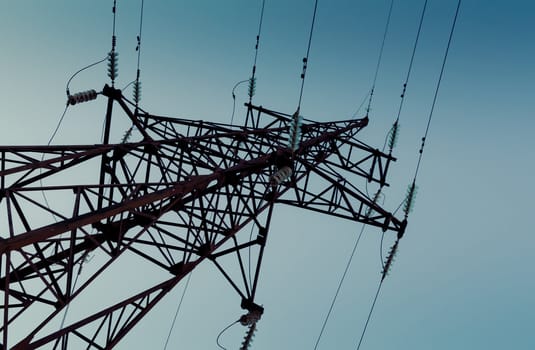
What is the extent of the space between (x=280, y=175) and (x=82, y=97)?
561cm

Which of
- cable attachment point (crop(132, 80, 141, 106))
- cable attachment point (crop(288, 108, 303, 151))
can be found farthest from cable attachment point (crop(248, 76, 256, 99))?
cable attachment point (crop(288, 108, 303, 151))

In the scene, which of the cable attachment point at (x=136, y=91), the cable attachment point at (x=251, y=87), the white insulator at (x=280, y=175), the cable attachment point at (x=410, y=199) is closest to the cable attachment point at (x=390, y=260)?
the cable attachment point at (x=410, y=199)

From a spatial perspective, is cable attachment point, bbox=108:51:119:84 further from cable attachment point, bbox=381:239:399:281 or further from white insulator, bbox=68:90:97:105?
cable attachment point, bbox=381:239:399:281

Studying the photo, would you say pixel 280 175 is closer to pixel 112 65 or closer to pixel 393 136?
pixel 112 65

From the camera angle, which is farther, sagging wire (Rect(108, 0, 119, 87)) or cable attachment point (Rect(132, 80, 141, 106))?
cable attachment point (Rect(132, 80, 141, 106))

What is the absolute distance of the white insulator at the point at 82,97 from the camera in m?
11.3

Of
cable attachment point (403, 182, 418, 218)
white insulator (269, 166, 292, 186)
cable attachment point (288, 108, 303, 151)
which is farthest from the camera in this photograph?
cable attachment point (403, 182, 418, 218)

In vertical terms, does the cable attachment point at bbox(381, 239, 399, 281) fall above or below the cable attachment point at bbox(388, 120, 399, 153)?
below

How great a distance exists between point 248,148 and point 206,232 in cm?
420

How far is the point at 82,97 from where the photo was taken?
1166 cm

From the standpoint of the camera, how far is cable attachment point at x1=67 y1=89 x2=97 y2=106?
1130 centimetres

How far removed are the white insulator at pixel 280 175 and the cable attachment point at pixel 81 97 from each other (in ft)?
17.7

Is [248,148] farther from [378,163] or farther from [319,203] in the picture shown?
[378,163]

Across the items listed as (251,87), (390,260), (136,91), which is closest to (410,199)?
(390,260)
